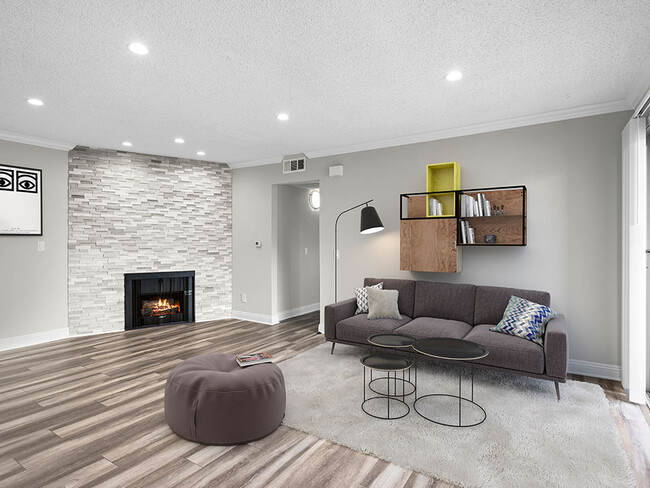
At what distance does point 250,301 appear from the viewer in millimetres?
6316

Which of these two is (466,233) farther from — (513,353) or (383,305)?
(513,353)

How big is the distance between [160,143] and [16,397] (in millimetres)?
3265

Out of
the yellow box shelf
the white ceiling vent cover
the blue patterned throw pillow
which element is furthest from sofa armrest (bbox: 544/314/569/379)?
the white ceiling vent cover

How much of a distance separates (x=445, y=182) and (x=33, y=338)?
5.47 meters

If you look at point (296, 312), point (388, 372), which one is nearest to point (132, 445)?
point (388, 372)

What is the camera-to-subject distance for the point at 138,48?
2.54m

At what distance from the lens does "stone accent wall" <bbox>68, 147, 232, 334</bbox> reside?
5246 millimetres

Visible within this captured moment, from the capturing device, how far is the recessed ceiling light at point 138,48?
249 centimetres

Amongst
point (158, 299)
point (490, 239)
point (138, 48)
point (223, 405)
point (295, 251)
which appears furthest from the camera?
point (295, 251)

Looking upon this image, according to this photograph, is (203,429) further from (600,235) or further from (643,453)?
(600,235)

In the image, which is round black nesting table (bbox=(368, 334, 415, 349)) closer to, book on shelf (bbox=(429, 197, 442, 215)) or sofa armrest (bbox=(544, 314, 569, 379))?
sofa armrest (bbox=(544, 314, 569, 379))

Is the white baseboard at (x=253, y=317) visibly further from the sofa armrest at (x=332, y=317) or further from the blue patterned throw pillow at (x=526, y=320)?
the blue patterned throw pillow at (x=526, y=320)

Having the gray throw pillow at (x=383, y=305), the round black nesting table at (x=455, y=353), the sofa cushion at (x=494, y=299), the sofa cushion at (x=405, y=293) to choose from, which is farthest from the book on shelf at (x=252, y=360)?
the sofa cushion at (x=494, y=299)

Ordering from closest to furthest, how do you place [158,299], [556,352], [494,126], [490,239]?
[556,352] < [490,239] < [494,126] < [158,299]
